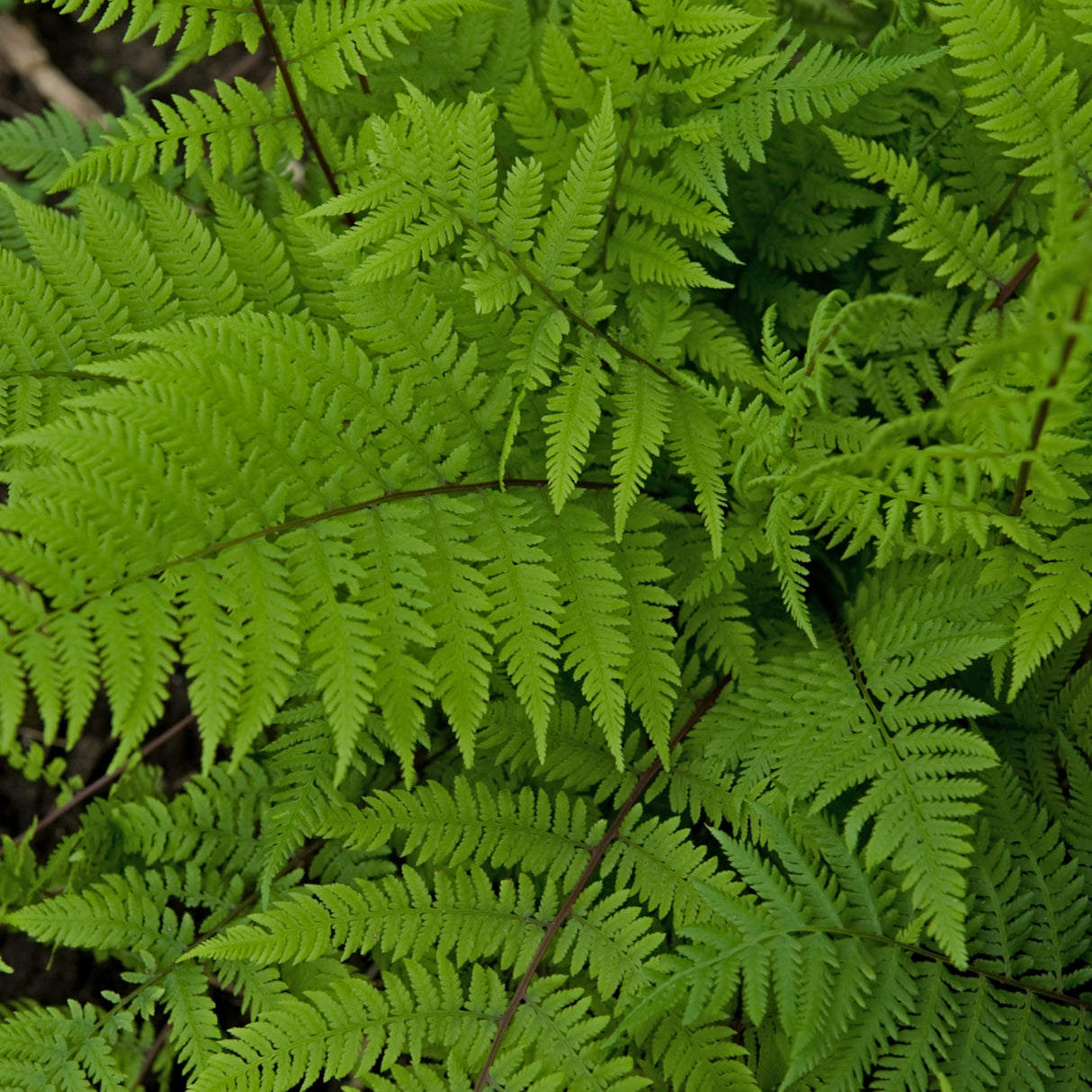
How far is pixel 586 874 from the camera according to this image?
7.22ft

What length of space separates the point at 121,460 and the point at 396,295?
0.75m

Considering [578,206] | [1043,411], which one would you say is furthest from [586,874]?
[578,206]

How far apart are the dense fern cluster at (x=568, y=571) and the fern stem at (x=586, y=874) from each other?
1cm

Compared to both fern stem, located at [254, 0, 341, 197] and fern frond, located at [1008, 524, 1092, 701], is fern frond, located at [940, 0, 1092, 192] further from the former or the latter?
fern stem, located at [254, 0, 341, 197]

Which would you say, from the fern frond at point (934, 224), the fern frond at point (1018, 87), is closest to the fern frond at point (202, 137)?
the fern frond at point (934, 224)

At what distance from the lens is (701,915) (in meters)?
2.10

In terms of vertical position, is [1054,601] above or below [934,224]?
below

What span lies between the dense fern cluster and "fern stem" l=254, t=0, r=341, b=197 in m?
0.01

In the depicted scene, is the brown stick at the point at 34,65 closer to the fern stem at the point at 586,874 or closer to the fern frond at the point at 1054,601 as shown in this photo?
the fern stem at the point at 586,874

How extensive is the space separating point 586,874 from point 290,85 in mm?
2058

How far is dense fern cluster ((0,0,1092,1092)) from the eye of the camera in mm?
1771

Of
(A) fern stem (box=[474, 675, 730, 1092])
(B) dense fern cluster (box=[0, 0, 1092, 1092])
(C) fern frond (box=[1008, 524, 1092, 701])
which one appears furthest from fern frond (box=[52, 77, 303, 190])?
(C) fern frond (box=[1008, 524, 1092, 701])

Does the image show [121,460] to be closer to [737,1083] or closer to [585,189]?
[585,189]

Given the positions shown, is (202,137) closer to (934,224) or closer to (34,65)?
(934,224)
